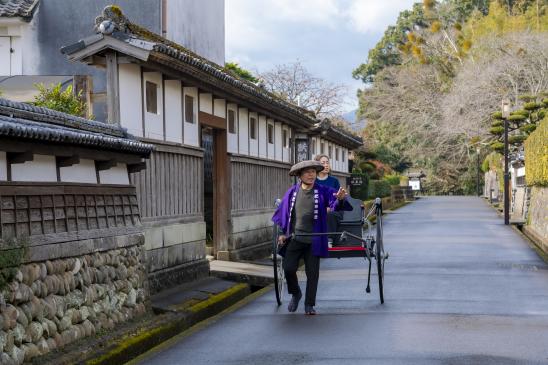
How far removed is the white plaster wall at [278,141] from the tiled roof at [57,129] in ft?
39.0

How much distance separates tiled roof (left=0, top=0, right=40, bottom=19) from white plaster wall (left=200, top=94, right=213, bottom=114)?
7.63 meters

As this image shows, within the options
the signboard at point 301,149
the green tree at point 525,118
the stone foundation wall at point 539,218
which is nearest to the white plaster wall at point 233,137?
the signboard at point 301,149

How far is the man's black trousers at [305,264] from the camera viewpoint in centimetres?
1080

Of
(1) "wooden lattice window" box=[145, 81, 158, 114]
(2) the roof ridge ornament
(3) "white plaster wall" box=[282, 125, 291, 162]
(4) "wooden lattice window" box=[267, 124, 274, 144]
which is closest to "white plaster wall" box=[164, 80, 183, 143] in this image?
(1) "wooden lattice window" box=[145, 81, 158, 114]

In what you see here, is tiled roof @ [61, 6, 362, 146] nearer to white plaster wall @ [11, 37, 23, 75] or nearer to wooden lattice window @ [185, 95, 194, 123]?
wooden lattice window @ [185, 95, 194, 123]

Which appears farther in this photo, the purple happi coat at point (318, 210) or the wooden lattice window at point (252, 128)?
the wooden lattice window at point (252, 128)

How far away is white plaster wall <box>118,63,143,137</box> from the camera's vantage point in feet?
37.8

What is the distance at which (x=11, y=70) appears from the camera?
21031 mm

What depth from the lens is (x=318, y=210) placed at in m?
10.8

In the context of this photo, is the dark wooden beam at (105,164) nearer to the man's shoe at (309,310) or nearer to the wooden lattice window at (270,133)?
the man's shoe at (309,310)

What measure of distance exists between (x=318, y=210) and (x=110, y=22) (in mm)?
3717

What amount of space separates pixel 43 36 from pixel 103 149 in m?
13.6

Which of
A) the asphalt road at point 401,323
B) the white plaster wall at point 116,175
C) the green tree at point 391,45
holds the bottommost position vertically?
the asphalt road at point 401,323

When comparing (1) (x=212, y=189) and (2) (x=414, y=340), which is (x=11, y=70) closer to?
(1) (x=212, y=189)
